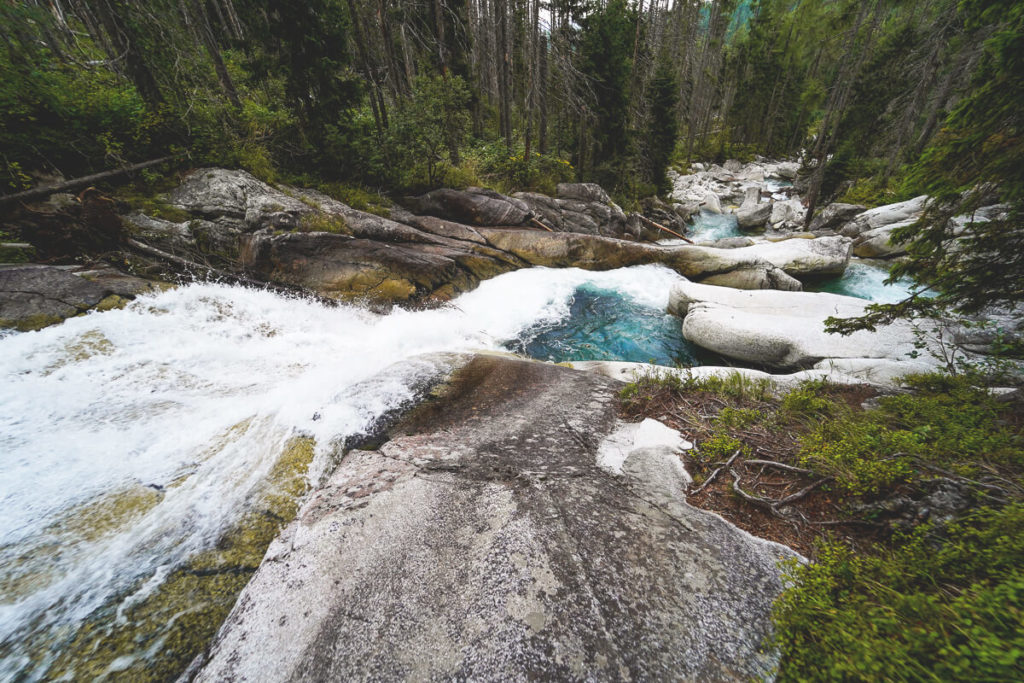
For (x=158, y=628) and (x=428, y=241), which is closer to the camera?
(x=158, y=628)

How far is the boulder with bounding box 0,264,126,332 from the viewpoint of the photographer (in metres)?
4.23

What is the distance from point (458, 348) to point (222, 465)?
3649 mm

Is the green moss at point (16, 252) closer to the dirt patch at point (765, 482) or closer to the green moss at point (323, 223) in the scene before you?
the green moss at point (323, 223)

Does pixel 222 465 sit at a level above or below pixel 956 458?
below

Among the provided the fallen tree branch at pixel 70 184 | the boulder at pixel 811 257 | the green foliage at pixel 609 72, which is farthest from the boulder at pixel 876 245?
the fallen tree branch at pixel 70 184

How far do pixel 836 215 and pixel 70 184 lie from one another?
2456 cm

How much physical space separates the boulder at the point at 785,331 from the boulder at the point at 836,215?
12.1m

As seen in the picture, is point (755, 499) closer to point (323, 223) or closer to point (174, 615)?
point (174, 615)

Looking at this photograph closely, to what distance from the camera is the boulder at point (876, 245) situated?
1146 centimetres

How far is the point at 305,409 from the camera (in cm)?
389

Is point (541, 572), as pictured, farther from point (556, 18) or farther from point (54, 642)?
point (556, 18)

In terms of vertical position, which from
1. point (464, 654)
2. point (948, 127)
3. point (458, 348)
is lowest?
point (458, 348)

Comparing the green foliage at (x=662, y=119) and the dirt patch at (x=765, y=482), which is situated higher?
the green foliage at (x=662, y=119)

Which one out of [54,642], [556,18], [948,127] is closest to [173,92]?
[54,642]
